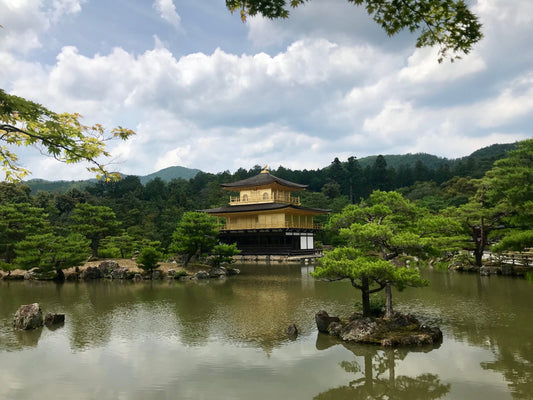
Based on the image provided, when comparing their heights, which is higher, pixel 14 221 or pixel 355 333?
pixel 14 221

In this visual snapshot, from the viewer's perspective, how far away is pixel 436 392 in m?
6.20

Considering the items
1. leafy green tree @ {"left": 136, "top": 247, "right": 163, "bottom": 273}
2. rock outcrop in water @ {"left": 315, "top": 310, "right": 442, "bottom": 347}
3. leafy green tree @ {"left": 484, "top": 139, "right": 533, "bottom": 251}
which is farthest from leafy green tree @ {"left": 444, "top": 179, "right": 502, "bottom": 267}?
leafy green tree @ {"left": 136, "top": 247, "right": 163, "bottom": 273}

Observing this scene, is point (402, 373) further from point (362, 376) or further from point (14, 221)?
point (14, 221)

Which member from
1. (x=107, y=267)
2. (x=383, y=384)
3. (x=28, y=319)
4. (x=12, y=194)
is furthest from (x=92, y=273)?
(x=12, y=194)

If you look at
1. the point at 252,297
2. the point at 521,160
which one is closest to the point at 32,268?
the point at 252,297

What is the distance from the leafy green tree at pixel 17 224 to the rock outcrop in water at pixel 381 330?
815 inches

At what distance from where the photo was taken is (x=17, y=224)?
24.7 metres

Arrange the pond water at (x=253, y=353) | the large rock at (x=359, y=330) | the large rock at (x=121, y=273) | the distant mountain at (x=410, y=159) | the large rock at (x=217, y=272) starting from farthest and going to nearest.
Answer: the distant mountain at (x=410, y=159)
the large rock at (x=217, y=272)
the large rock at (x=121, y=273)
the large rock at (x=359, y=330)
the pond water at (x=253, y=353)

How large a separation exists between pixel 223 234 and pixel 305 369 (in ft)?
103

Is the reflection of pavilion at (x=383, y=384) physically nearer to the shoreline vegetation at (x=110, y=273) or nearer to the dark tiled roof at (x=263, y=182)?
the shoreline vegetation at (x=110, y=273)

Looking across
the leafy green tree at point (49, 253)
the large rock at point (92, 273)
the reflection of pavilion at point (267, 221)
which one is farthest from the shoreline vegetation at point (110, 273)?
the reflection of pavilion at point (267, 221)

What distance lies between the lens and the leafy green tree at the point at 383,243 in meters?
8.82

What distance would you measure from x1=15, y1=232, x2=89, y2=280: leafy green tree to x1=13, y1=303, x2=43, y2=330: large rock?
32.9ft

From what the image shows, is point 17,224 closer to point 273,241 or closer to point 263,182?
point 273,241
